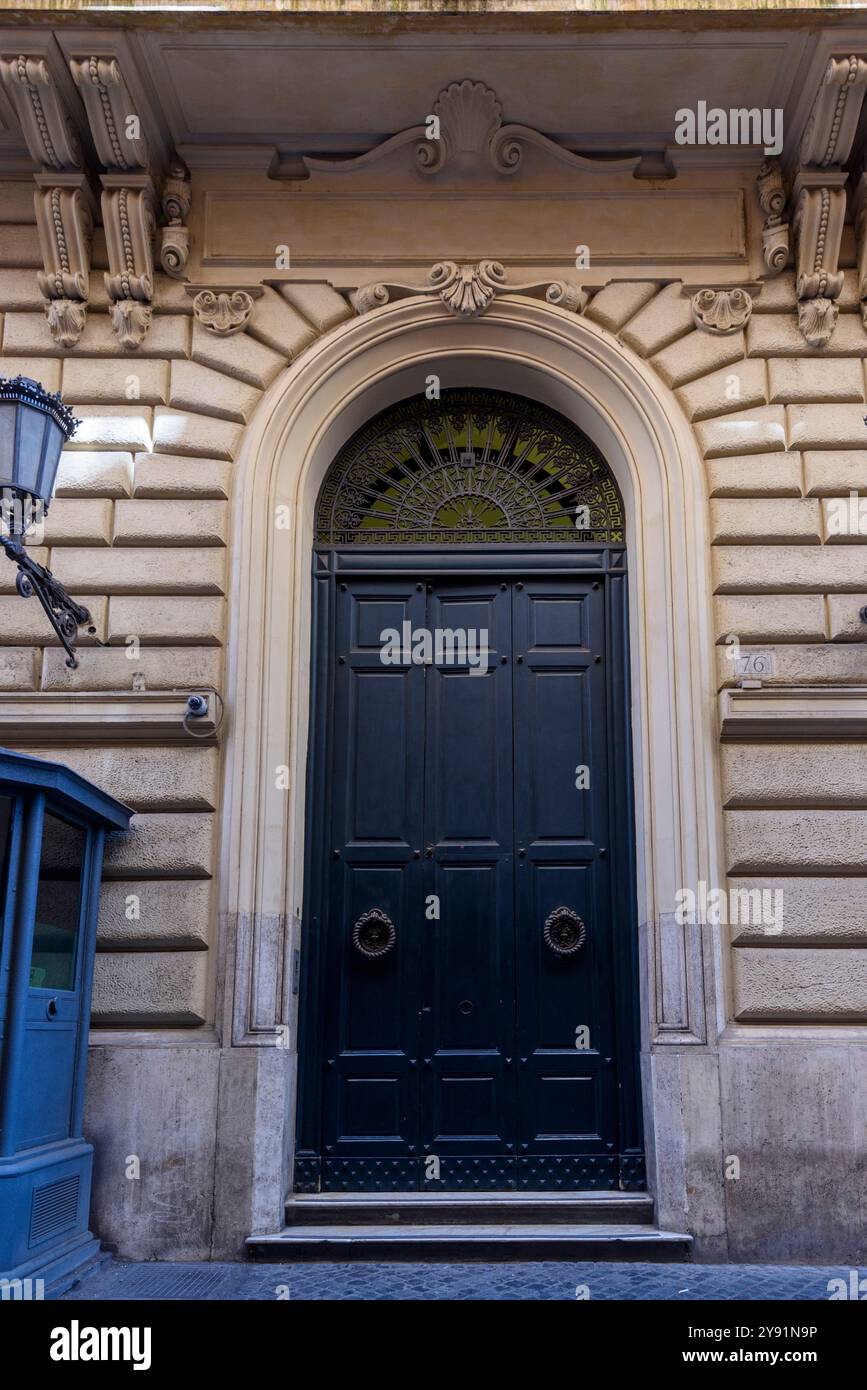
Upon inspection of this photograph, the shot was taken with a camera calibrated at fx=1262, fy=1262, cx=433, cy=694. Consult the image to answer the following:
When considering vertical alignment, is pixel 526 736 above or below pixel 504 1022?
above

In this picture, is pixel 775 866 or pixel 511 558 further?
pixel 511 558

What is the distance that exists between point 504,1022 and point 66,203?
639 cm

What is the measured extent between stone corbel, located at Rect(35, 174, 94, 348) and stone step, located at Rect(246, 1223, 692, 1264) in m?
6.15

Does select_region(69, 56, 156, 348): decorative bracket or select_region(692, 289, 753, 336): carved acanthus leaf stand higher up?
select_region(69, 56, 156, 348): decorative bracket

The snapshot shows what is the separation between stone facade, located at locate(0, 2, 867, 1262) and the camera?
25.2ft

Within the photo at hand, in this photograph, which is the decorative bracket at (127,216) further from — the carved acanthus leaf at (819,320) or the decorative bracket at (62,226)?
the carved acanthus leaf at (819,320)

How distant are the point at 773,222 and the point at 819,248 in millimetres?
388

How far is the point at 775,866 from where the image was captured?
26.4 feet

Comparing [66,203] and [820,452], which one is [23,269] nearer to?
[66,203]

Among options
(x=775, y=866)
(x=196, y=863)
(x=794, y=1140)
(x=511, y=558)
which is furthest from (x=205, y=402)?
(x=794, y=1140)

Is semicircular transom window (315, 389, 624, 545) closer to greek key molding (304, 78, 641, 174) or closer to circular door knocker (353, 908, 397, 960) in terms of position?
greek key molding (304, 78, 641, 174)

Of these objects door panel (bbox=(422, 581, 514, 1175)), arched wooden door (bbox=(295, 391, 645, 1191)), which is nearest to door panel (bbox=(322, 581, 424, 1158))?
arched wooden door (bbox=(295, 391, 645, 1191))

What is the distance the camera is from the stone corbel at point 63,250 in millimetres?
8781

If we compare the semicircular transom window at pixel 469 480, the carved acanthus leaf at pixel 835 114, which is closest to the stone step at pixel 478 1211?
the semicircular transom window at pixel 469 480
